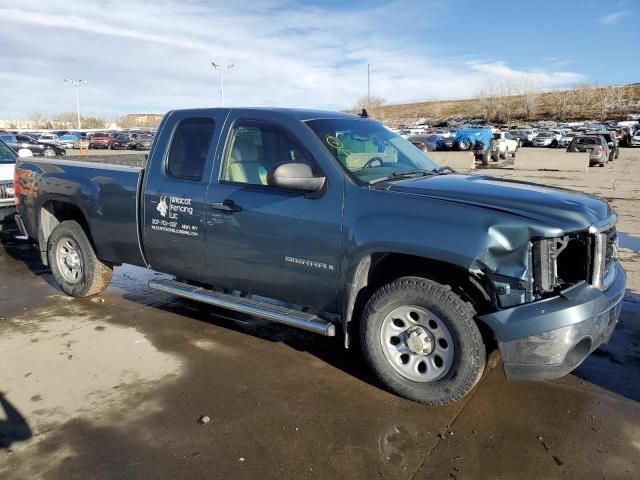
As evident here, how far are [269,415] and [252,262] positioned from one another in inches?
47.2

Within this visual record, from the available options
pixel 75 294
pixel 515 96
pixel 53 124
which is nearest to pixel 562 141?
pixel 75 294

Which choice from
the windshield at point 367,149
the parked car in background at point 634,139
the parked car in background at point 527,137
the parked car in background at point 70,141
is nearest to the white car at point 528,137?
the parked car in background at point 527,137

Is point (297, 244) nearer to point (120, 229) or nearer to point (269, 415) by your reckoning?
point (269, 415)

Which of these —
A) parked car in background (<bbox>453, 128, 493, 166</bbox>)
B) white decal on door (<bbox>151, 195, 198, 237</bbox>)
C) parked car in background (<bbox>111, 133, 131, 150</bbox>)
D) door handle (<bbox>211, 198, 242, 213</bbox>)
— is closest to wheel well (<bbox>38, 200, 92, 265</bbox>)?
white decal on door (<bbox>151, 195, 198, 237</bbox>)

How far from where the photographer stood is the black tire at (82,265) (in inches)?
220

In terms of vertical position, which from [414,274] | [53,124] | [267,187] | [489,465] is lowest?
[489,465]

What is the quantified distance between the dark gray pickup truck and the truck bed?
0.10ft

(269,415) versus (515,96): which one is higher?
(515,96)

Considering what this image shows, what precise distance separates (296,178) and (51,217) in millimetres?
3827

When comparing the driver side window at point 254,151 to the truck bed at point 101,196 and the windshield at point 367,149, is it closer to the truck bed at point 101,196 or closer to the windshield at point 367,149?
the windshield at point 367,149

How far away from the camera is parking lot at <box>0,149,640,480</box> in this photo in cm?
296

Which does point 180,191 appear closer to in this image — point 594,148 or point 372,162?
point 372,162

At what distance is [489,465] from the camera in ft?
9.64

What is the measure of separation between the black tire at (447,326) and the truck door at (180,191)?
5.44ft
